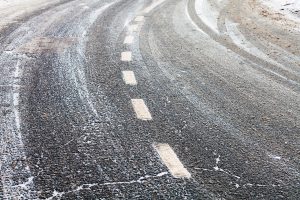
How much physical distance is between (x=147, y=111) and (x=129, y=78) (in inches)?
41.0

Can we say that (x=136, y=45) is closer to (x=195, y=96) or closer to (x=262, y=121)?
(x=195, y=96)

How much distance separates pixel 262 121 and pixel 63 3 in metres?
7.97

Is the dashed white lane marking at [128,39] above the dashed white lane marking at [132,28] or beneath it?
beneath

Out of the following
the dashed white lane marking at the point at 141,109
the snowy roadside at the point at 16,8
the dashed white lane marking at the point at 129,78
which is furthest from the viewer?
the snowy roadside at the point at 16,8

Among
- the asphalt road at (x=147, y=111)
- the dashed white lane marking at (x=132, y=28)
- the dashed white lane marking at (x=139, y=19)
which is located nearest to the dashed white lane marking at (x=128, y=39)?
the asphalt road at (x=147, y=111)

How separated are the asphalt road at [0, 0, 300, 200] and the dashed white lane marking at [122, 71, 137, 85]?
0.01 m

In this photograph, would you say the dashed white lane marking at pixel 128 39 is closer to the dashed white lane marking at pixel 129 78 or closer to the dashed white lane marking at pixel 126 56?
the dashed white lane marking at pixel 126 56

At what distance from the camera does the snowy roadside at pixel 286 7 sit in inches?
352

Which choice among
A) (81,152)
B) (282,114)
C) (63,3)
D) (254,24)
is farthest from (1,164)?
(63,3)

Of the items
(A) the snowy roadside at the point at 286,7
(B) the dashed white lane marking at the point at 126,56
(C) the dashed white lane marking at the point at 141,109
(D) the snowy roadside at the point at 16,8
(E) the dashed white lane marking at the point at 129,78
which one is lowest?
(A) the snowy roadside at the point at 286,7

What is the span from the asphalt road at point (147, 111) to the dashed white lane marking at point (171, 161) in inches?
0.6

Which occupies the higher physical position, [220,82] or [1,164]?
[1,164]

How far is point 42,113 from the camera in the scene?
394 centimetres

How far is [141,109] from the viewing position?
416 centimetres
